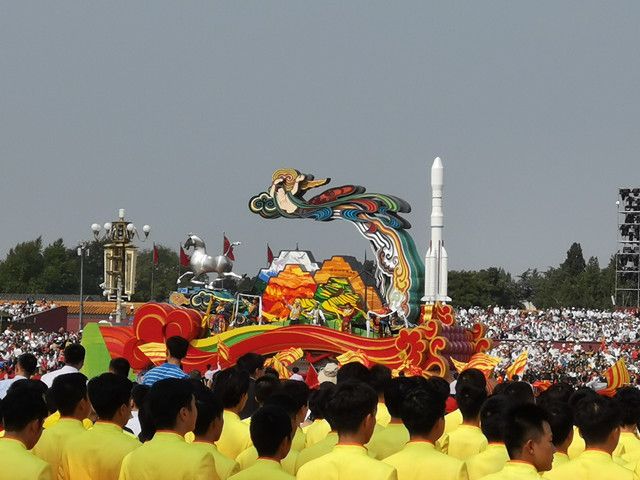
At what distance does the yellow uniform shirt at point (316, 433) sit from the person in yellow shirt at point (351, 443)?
7.07ft

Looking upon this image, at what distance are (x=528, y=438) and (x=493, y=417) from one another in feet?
6.08

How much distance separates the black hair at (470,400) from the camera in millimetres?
9945

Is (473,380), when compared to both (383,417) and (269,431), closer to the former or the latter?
(383,417)

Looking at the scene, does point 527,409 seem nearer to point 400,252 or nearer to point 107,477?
point 107,477

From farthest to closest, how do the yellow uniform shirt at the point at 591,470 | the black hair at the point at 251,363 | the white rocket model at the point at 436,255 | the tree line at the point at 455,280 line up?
1. the tree line at the point at 455,280
2. the white rocket model at the point at 436,255
3. the black hair at the point at 251,363
4. the yellow uniform shirt at the point at 591,470

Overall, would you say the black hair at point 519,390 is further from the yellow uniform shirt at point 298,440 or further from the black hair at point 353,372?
the yellow uniform shirt at point 298,440

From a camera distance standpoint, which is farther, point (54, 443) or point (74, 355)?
point (74, 355)

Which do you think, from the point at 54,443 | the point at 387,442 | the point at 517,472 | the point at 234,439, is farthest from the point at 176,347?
the point at 517,472

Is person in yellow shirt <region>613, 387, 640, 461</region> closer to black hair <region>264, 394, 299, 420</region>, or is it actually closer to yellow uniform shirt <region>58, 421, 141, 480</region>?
black hair <region>264, 394, 299, 420</region>

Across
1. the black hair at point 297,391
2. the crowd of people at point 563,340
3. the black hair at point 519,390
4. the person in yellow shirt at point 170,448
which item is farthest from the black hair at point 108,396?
the crowd of people at point 563,340

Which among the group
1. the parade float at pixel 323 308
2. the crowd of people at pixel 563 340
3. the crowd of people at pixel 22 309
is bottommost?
the crowd of people at pixel 563 340

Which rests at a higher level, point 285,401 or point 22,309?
point 285,401

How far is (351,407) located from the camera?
738 centimetres

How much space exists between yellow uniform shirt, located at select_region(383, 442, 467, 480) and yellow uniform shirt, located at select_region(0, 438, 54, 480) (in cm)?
191
